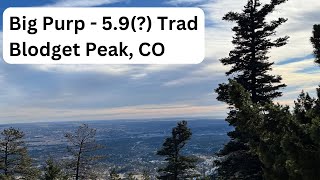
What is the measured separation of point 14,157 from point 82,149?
7171 mm

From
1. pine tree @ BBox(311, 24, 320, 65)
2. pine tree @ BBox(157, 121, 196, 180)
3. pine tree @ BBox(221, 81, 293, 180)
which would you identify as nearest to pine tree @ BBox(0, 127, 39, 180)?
pine tree @ BBox(157, 121, 196, 180)

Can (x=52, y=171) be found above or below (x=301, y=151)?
below

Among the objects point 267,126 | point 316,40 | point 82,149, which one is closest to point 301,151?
point 267,126

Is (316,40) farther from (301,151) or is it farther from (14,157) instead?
(14,157)

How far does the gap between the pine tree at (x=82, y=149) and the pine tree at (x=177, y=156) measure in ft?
30.0

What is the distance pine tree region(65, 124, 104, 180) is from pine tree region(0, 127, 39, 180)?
15.6 feet

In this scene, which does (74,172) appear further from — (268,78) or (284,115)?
(284,115)

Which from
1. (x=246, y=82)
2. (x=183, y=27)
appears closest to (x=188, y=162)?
(x=246, y=82)

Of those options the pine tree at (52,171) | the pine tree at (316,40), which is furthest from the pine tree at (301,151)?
the pine tree at (52,171)

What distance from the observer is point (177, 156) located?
4259 cm

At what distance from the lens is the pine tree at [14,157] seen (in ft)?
119

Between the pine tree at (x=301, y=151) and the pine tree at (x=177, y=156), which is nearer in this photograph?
the pine tree at (x=301, y=151)

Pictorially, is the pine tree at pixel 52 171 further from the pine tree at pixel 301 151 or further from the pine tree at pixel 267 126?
the pine tree at pixel 301 151

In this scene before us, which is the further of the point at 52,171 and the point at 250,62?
the point at 52,171
